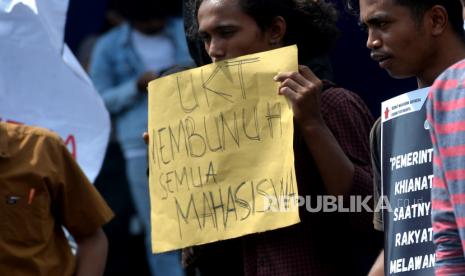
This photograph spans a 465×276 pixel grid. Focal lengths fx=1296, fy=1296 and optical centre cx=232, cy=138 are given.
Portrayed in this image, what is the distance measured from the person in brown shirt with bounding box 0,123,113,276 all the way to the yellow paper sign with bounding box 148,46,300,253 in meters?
0.41

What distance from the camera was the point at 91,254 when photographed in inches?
174

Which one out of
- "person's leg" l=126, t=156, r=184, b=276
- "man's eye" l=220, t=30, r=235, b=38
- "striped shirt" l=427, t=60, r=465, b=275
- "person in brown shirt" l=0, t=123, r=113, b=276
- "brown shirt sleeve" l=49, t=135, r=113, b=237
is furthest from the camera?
"person's leg" l=126, t=156, r=184, b=276

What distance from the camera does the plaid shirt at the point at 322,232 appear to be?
3.71 metres

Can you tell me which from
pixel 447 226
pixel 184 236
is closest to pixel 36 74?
pixel 184 236

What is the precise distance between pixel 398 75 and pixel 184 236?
2.77 ft

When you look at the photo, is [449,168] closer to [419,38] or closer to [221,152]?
[419,38]

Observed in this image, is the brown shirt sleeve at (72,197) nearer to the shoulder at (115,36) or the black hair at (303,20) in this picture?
the black hair at (303,20)

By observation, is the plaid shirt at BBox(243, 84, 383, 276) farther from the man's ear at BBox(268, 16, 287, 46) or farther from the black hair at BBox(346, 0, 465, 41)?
the black hair at BBox(346, 0, 465, 41)

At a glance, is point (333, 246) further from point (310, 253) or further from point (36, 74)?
point (36, 74)

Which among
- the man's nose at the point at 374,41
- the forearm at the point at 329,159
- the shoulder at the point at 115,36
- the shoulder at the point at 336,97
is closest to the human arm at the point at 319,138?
the forearm at the point at 329,159

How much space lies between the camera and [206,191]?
3.86 metres

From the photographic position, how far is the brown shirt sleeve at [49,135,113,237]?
4.32m

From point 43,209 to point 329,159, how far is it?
1.12 metres

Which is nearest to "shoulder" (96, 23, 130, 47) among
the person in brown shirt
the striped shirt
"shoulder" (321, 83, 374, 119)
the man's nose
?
the person in brown shirt
